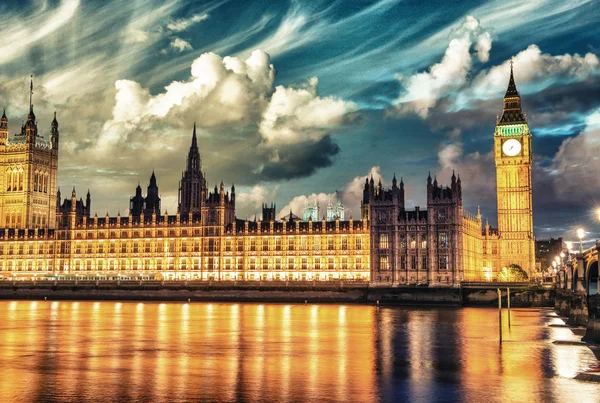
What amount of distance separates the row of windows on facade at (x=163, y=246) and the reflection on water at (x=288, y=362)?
240 feet

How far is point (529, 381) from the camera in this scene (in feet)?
123

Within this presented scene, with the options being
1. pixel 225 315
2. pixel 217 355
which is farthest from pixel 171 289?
pixel 217 355

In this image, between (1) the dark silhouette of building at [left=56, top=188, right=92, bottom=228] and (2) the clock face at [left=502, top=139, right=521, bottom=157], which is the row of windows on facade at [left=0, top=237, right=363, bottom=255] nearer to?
(1) the dark silhouette of building at [left=56, top=188, right=92, bottom=228]

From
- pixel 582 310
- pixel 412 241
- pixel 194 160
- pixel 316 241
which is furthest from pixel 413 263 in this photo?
pixel 194 160

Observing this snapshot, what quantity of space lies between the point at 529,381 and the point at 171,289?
10406cm

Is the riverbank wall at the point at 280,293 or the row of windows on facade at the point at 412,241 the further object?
the row of windows on facade at the point at 412,241

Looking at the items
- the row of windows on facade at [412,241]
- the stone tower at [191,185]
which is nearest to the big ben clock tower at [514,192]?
the row of windows on facade at [412,241]

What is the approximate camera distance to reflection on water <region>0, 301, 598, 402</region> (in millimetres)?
33969

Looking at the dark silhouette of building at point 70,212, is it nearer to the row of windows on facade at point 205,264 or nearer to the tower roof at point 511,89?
the row of windows on facade at point 205,264

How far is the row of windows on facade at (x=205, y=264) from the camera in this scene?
14575 cm

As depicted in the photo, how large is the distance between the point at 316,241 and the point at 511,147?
152 ft

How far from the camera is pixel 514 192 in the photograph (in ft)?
516

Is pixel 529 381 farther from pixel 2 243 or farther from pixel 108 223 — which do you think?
pixel 2 243

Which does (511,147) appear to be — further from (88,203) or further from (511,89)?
(88,203)
